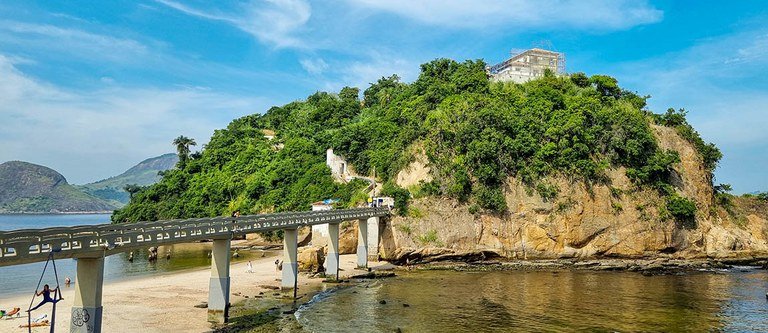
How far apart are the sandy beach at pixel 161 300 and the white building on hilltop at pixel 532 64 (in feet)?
204

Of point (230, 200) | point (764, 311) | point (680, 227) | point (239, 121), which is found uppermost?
point (239, 121)

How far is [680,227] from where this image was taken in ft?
206

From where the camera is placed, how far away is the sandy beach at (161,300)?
2597cm

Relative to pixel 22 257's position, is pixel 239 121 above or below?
above

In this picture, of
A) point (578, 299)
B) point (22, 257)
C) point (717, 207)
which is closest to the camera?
point (22, 257)

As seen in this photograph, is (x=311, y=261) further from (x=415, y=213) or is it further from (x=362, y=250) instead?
(x=415, y=213)

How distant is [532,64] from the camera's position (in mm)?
98562

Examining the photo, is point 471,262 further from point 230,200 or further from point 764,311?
point 230,200

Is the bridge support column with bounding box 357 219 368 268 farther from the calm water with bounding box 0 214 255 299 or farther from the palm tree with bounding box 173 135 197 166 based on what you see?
the palm tree with bounding box 173 135 197 166

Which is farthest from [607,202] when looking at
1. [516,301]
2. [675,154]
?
Result: [516,301]

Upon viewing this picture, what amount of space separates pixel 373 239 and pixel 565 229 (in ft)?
76.4

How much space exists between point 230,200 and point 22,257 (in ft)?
216

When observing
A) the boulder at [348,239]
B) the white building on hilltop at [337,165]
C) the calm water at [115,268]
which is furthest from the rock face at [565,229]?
the calm water at [115,268]

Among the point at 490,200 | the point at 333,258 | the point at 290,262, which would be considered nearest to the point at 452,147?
the point at 490,200
